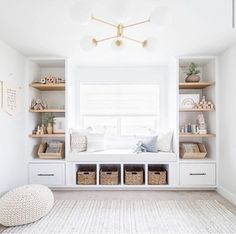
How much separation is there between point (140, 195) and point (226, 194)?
4.26 ft

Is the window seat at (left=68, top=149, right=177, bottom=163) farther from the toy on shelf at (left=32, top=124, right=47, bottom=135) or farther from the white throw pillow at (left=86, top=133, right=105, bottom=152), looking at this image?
the toy on shelf at (left=32, top=124, right=47, bottom=135)

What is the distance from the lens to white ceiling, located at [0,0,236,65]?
2.15 meters

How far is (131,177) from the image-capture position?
3896 mm

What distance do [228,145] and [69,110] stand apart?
262 cm

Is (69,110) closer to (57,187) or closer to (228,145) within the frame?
(57,187)

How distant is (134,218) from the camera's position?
2824 millimetres

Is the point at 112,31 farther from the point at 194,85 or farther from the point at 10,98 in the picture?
A: the point at 194,85

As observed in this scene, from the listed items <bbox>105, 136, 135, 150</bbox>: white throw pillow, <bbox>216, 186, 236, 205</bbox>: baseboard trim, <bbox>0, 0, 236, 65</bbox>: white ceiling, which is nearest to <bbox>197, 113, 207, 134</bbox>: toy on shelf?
<bbox>216, 186, 236, 205</bbox>: baseboard trim

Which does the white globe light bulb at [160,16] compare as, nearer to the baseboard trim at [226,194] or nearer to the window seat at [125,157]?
the window seat at [125,157]

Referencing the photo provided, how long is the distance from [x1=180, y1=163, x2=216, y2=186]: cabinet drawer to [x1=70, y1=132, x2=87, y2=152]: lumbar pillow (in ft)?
5.59

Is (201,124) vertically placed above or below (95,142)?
Result: above

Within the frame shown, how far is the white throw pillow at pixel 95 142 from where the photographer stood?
4.05m

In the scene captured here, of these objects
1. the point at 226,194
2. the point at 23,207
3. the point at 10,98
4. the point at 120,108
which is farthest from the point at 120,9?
the point at 226,194

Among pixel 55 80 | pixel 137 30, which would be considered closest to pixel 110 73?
pixel 55 80
